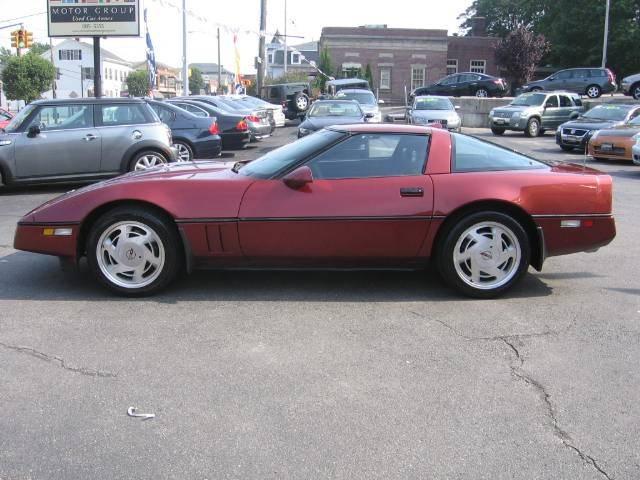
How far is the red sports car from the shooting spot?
493cm

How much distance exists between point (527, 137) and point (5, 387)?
23230 millimetres

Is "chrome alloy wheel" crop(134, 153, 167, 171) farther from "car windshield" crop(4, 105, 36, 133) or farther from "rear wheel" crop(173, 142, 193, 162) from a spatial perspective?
"rear wheel" crop(173, 142, 193, 162)

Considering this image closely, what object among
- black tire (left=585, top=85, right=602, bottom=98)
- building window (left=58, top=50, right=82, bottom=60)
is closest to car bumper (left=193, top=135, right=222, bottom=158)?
black tire (left=585, top=85, right=602, bottom=98)

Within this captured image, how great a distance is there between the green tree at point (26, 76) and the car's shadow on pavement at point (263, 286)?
5988 centimetres

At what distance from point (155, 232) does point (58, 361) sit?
4.45ft

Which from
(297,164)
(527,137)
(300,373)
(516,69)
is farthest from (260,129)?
(516,69)

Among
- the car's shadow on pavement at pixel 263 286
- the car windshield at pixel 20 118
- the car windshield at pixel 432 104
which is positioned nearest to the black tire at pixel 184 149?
the car windshield at pixel 20 118

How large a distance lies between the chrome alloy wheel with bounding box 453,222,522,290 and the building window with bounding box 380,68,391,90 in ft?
172

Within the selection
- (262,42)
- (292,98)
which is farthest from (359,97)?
(262,42)

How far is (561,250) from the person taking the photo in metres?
5.16

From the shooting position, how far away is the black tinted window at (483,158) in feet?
16.9

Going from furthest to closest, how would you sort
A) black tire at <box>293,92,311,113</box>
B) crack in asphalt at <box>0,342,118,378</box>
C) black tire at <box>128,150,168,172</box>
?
black tire at <box>293,92,311,113</box>
black tire at <box>128,150,168,172</box>
crack in asphalt at <box>0,342,118,378</box>

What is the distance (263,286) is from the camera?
5355 millimetres

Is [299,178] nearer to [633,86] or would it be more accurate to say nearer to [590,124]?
[590,124]
